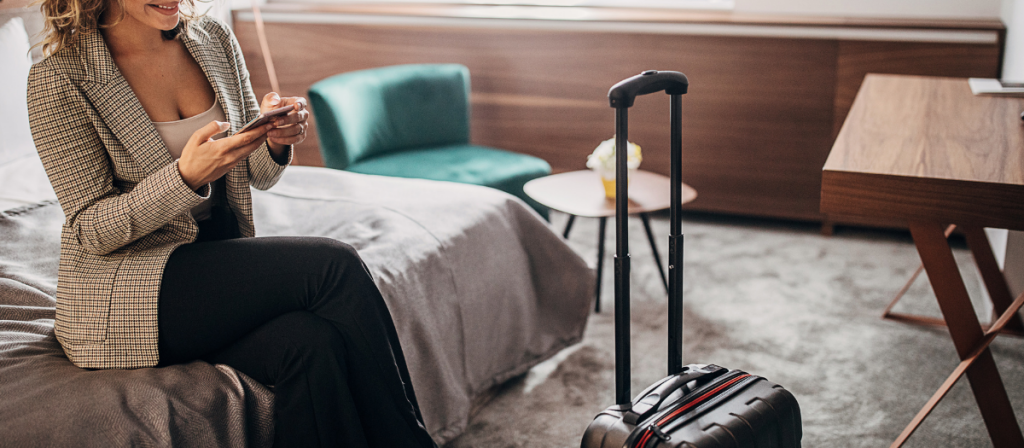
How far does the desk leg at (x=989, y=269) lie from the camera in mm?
2066

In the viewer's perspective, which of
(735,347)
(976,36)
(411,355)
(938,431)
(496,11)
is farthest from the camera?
(496,11)

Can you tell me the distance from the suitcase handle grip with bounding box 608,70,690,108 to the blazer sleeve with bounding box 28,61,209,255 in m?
Answer: 0.70

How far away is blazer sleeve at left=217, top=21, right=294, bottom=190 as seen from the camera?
1.55 m

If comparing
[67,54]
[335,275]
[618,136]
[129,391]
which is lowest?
[129,391]

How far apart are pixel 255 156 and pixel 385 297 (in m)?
0.38

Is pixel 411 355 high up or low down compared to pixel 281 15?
down

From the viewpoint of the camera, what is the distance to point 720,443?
1166 mm

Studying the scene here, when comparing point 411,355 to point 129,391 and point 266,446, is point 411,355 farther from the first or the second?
point 129,391

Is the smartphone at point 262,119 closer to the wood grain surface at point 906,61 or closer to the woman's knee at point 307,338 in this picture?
the woman's knee at point 307,338

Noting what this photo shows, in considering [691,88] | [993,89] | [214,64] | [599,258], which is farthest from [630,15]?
[214,64]

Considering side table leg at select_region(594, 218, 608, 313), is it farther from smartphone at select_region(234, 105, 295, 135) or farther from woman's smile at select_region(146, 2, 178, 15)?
woman's smile at select_region(146, 2, 178, 15)

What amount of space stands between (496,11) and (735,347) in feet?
6.49

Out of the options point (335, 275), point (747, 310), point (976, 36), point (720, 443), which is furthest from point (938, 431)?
point (976, 36)

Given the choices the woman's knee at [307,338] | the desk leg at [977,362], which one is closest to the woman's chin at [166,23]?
the woman's knee at [307,338]
